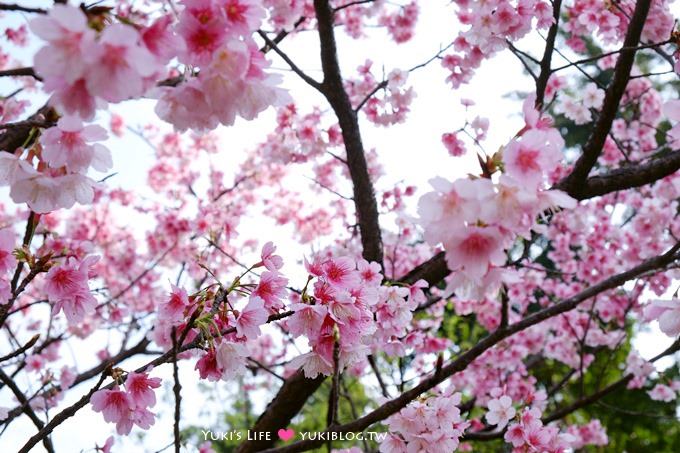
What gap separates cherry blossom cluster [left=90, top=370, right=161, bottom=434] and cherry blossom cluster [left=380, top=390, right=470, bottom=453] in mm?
816

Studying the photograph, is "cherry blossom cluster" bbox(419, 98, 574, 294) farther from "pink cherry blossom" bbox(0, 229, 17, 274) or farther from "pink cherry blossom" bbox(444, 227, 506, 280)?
"pink cherry blossom" bbox(0, 229, 17, 274)

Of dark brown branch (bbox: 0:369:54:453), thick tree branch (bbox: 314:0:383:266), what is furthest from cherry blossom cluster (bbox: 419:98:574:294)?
thick tree branch (bbox: 314:0:383:266)

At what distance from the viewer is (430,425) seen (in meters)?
1.90

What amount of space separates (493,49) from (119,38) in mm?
2618

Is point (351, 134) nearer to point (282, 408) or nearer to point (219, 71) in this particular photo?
point (282, 408)

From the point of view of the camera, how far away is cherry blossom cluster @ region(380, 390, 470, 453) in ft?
6.19

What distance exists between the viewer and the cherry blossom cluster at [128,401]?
1.49 m

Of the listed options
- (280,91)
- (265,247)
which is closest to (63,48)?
(280,91)

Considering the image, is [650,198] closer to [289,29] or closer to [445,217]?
[289,29]

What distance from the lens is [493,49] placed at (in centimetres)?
311

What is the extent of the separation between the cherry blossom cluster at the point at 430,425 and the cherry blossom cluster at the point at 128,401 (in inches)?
32.1

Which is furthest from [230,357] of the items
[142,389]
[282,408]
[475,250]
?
[282,408]

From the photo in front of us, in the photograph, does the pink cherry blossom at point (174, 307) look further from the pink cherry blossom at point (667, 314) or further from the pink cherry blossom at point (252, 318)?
the pink cherry blossom at point (667, 314)

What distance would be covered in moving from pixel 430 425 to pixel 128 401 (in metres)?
0.95
